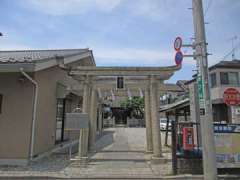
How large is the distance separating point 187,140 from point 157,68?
2.85 meters

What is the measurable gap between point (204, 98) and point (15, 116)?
21.3 feet

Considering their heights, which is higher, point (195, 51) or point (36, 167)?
point (195, 51)

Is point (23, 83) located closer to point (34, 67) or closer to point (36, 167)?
point (34, 67)

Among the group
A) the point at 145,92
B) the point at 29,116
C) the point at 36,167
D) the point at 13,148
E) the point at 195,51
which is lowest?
the point at 36,167

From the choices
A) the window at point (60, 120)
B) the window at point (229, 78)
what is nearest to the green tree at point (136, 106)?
→ the window at point (229, 78)

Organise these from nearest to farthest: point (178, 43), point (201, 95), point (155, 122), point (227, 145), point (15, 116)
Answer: point (201, 95)
point (178, 43)
point (227, 145)
point (15, 116)
point (155, 122)

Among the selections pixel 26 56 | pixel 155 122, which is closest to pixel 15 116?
pixel 26 56

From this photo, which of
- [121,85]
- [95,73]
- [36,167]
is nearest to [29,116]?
[36,167]

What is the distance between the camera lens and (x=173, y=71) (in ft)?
26.1

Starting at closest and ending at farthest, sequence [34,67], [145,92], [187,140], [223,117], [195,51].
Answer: [195,51] → [187,140] → [34,67] → [145,92] → [223,117]

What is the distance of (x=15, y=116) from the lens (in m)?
7.67

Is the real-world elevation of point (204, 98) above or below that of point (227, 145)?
above

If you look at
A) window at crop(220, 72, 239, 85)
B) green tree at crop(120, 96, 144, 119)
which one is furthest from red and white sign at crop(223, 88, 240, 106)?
green tree at crop(120, 96, 144, 119)

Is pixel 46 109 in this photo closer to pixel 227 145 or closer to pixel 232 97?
pixel 227 145
